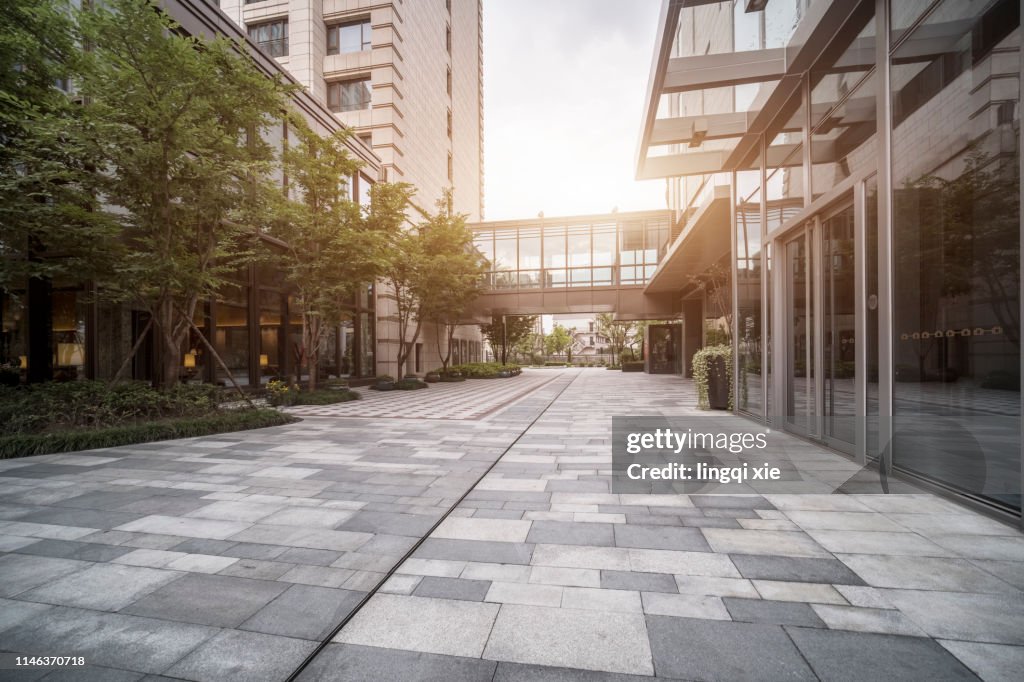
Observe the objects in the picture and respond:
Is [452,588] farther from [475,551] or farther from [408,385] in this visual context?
[408,385]

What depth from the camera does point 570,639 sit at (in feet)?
6.88

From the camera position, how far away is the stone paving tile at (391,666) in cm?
186

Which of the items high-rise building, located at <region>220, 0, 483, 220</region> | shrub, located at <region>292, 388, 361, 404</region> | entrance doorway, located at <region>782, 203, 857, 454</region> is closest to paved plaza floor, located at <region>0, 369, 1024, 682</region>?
entrance doorway, located at <region>782, 203, 857, 454</region>

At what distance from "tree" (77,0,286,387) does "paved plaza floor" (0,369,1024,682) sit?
4419 mm

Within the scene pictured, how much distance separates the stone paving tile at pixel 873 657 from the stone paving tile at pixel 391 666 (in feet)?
4.54

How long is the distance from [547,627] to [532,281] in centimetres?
2483

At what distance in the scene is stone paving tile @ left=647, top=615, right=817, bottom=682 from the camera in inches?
72.8

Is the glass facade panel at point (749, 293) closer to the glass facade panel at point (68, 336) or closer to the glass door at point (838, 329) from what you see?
the glass door at point (838, 329)

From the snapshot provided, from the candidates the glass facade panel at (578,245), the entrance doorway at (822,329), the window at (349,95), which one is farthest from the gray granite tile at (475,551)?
the glass facade panel at (578,245)

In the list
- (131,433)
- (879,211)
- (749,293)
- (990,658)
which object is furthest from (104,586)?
(749,293)

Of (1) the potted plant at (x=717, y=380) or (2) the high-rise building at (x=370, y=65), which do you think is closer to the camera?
(1) the potted plant at (x=717, y=380)

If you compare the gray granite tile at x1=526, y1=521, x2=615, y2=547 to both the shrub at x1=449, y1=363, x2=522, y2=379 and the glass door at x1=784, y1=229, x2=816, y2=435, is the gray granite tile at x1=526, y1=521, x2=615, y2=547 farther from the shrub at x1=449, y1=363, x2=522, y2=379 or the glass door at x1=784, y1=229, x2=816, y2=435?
the shrub at x1=449, y1=363, x2=522, y2=379

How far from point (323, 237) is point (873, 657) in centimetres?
1316

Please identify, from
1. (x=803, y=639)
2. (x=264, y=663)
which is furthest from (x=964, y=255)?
(x=264, y=663)
